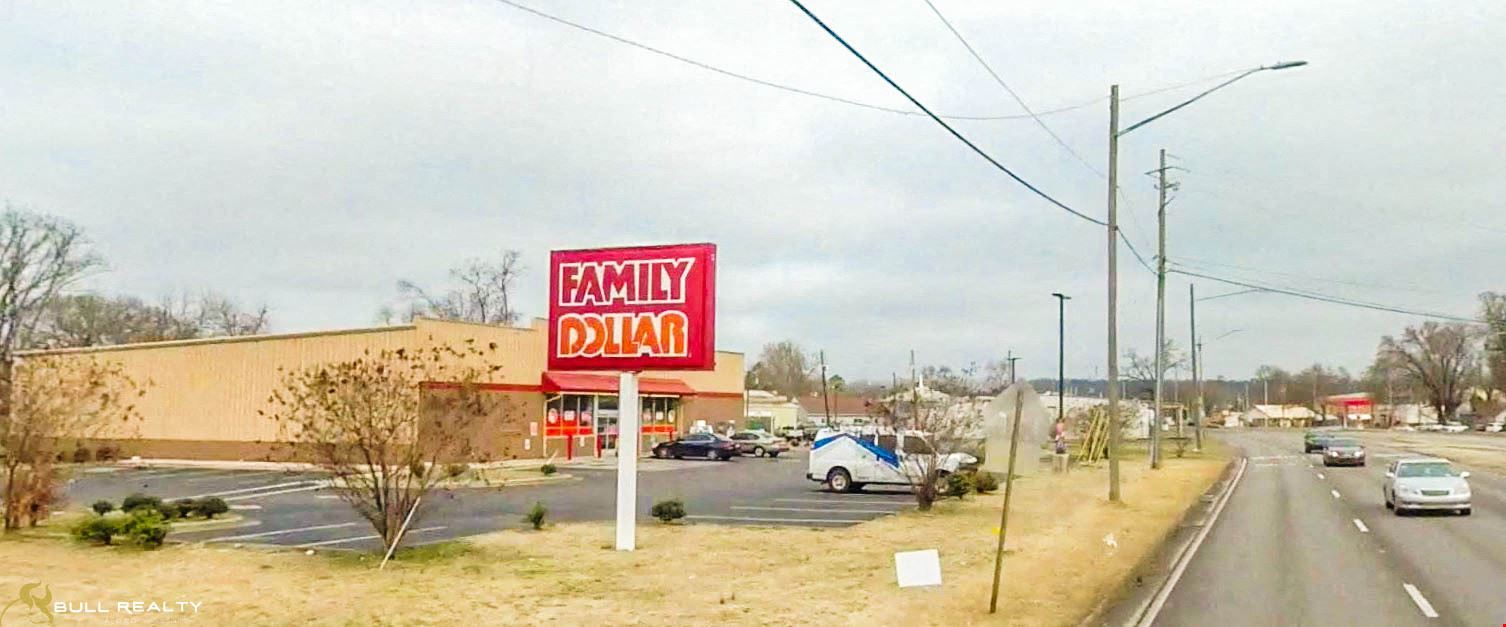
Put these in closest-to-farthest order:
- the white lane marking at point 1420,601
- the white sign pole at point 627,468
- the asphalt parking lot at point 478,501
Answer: the white lane marking at point 1420,601
the white sign pole at point 627,468
the asphalt parking lot at point 478,501

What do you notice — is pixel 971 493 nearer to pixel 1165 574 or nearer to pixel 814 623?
pixel 1165 574

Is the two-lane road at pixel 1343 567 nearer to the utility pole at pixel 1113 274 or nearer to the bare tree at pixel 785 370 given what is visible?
the utility pole at pixel 1113 274

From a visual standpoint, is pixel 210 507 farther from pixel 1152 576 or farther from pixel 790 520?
pixel 1152 576

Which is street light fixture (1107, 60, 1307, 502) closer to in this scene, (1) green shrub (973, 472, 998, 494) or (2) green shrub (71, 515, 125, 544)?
(1) green shrub (973, 472, 998, 494)

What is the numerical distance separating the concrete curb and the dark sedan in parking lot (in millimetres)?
29712

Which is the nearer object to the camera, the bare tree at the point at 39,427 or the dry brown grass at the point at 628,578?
the dry brown grass at the point at 628,578

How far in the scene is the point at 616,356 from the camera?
19297 mm

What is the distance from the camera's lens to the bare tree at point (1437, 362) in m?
140

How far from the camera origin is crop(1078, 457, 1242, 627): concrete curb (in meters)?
13.4

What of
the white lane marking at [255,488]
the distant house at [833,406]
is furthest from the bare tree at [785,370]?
the white lane marking at [255,488]

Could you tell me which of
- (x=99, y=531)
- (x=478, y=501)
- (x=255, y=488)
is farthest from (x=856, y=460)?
(x=99, y=531)

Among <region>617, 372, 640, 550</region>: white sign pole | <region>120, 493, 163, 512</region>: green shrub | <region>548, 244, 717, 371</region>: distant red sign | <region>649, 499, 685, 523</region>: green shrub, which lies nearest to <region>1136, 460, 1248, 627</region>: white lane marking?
<region>548, 244, 717, 371</region>: distant red sign

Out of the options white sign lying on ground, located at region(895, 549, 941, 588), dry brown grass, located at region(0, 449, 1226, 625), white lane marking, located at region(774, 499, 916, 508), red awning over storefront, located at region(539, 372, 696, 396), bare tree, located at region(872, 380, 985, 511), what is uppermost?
red awning over storefront, located at region(539, 372, 696, 396)

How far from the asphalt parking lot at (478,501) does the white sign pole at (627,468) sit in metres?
3.12
